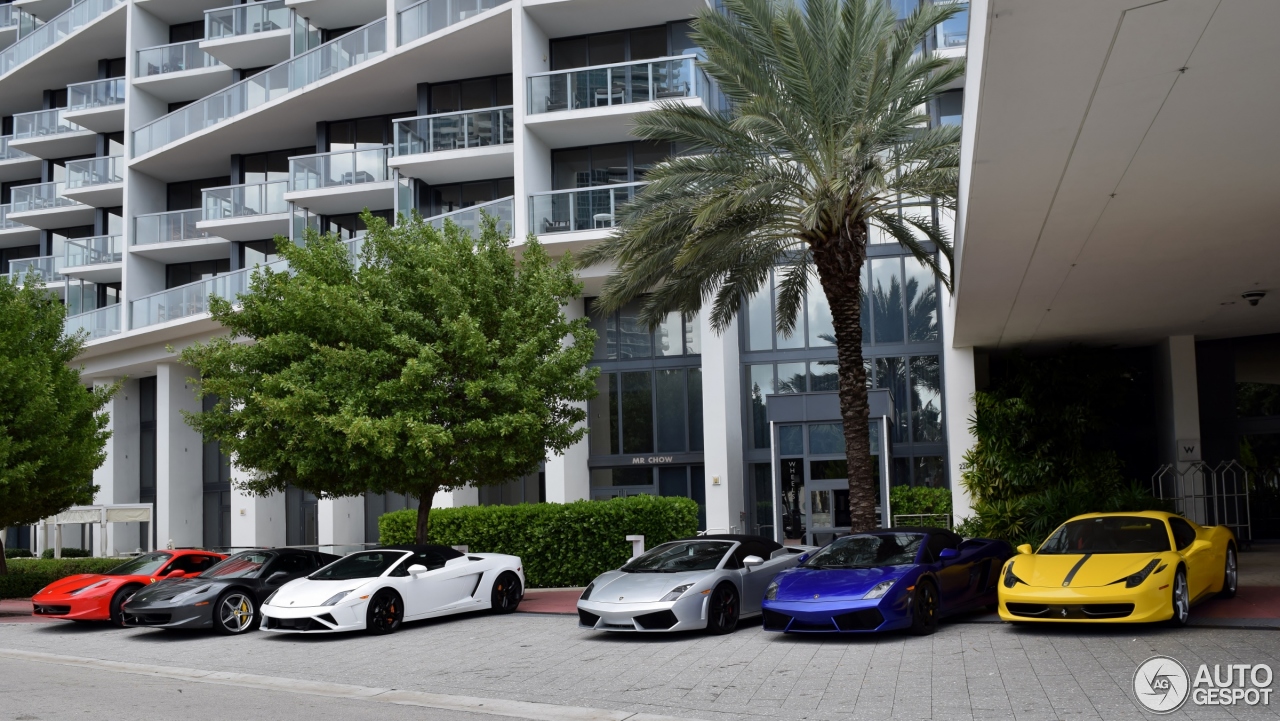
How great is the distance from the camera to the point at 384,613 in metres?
15.0

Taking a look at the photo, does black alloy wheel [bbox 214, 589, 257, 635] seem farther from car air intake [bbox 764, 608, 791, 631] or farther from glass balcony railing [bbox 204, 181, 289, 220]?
glass balcony railing [bbox 204, 181, 289, 220]

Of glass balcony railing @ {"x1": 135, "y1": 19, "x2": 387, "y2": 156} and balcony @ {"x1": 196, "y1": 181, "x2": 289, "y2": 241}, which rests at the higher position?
glass balcony railing @ {"x1": 135, "y1": 19, "x2": 387, "y2": 156}

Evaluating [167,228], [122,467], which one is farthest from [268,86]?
[122,467]

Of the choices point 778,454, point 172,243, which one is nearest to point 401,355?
point 778,454

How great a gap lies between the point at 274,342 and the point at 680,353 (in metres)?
12.8

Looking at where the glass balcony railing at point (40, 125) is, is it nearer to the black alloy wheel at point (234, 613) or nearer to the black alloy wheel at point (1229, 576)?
the black alloy wheel at point (234, 613)

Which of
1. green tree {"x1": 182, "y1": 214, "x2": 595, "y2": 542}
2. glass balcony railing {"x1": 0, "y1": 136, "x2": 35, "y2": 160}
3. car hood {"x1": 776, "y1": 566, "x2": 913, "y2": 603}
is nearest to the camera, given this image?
car hood {"x1": 776, "y1": 566, "x2": 913, "y2": 603}

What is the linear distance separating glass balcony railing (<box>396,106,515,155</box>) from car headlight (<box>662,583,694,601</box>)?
18.4m

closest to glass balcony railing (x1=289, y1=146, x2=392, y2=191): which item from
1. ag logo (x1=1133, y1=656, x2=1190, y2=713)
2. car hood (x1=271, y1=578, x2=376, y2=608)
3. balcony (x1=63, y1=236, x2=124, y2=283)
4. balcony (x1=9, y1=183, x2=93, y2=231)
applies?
balcony (x1=63, y1=236, x2=124, y2=283)

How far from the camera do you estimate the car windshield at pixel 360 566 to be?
15344mm

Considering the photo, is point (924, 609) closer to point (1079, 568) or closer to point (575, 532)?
point (1079, 568)

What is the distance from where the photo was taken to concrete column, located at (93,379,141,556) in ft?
124

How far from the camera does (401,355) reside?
18.8 m

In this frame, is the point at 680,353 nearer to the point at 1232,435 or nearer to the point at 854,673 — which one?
the point at 1232,435
